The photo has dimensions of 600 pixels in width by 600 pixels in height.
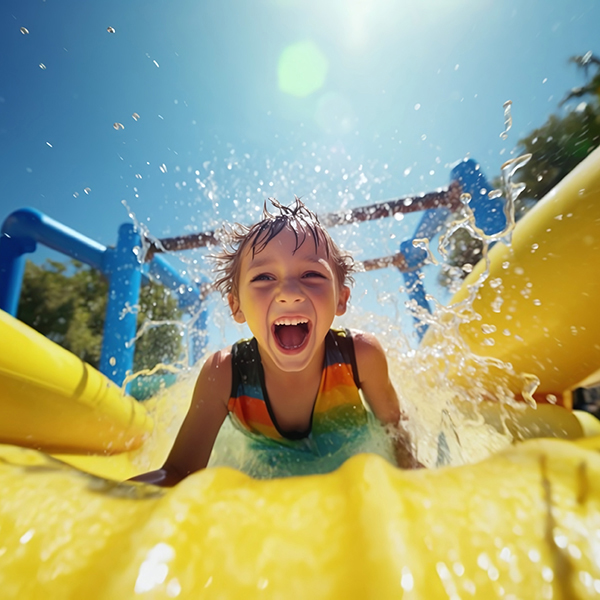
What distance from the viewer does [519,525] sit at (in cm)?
40

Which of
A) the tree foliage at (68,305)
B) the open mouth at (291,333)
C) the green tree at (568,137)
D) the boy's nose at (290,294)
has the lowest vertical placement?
the open mouth at (291,333)

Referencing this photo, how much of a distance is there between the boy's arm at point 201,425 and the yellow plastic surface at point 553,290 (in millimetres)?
1251

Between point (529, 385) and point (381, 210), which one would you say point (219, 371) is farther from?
point (381, 210)

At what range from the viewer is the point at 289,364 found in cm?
124

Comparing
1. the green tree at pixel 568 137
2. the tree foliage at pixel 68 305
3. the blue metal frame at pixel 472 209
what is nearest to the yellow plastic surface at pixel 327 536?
the green tree at pixel 568 137

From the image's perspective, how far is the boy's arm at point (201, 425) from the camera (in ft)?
3.69

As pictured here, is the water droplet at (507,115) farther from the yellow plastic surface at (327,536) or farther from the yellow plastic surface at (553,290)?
the yellow plastic surface at (327,536)

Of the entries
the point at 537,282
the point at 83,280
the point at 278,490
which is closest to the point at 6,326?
the point at 278,490

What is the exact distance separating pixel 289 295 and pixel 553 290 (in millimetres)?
1018

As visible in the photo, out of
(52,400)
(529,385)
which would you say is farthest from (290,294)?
(529,385)

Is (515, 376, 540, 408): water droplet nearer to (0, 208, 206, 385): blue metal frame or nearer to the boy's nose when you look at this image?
the boy's nose

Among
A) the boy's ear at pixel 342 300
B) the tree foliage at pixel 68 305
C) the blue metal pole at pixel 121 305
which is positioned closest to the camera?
the boy's ear at pixel 342 300

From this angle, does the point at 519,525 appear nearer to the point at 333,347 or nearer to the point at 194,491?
the point at 194,491

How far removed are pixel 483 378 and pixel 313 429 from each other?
0.89 m
